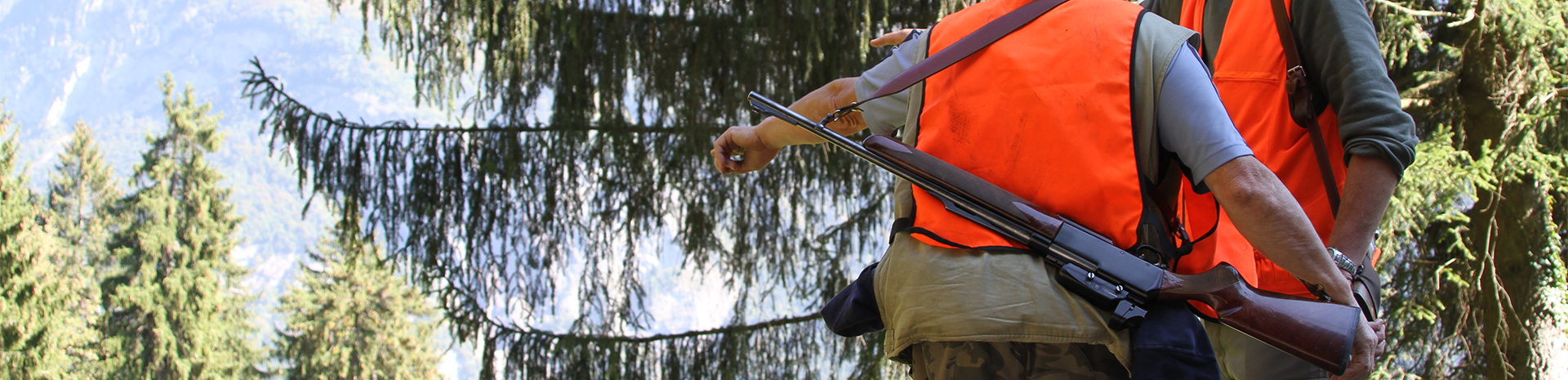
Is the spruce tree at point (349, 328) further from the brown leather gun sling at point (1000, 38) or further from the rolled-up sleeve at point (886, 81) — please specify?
the brown leather gun sling at point (1000, 38)

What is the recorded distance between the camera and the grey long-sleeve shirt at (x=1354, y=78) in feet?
4.95

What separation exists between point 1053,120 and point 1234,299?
0.37 metres

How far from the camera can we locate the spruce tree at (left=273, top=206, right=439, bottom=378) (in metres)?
25.8

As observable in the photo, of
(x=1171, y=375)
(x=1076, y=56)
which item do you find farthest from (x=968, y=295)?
(x=1076, y=56)

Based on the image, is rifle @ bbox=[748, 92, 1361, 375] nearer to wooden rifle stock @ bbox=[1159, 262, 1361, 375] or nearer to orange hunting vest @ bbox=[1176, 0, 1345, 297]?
wooden rifle stock @ bbox=[1159, 262, 1361, 375]

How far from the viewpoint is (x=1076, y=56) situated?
1.24 metres

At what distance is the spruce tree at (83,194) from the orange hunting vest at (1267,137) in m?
33.2

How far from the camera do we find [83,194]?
96.4 feet

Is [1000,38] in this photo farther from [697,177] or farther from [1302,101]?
[697,177]

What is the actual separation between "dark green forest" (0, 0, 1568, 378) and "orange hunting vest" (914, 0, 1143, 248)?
8.92 ft

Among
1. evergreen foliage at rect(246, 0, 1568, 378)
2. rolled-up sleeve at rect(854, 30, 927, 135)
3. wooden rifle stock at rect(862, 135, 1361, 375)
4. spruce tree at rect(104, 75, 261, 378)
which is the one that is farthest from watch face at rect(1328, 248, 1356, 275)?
spruce tree at rect(104, 75, 261, 378)

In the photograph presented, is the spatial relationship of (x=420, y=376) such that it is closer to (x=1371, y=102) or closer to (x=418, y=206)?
(x=418, y=206)

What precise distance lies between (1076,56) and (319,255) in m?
29.0

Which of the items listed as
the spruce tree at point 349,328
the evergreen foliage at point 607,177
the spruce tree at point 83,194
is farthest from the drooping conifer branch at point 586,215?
the spruce tree at point 83,194
